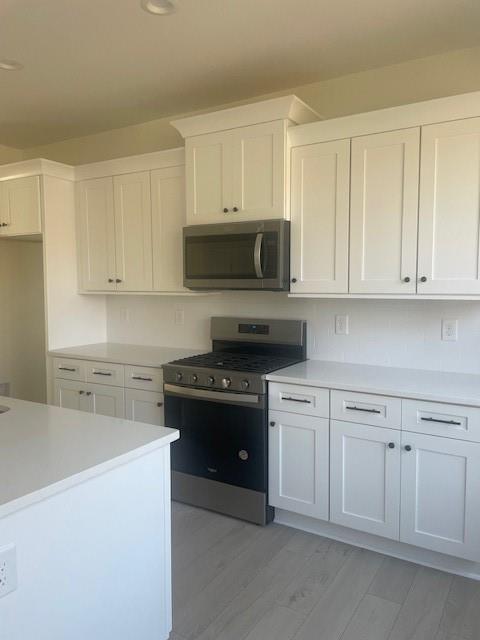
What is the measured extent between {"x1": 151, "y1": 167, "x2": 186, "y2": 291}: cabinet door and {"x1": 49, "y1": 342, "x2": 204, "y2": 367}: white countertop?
1.56 ft

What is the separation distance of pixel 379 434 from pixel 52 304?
2535 mm

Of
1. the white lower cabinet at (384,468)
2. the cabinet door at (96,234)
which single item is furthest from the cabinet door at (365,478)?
the cabinet door at (96,234)

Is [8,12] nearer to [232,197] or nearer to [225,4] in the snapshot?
[225,4]

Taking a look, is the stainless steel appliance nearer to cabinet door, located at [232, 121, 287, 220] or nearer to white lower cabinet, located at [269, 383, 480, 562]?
white lower cabinet, located at [269, 383, 480, 562]

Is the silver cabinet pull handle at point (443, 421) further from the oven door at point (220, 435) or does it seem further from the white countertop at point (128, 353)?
the white countertop at point (128, 353)

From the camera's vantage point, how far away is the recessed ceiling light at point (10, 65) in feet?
9.32

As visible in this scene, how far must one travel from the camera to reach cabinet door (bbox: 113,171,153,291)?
11.7 ft

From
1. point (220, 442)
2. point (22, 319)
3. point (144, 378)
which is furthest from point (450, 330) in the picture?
point (22, 319)

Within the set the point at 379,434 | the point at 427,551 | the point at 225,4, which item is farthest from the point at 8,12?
the point at 427,551

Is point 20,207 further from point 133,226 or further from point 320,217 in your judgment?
point 320,217

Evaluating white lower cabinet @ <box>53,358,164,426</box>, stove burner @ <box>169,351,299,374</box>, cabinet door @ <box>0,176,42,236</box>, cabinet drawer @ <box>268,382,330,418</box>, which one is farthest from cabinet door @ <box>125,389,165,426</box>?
cabinet door @ <box>0,176,42,236</box>

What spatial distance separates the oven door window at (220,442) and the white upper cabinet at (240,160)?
1.14 metres

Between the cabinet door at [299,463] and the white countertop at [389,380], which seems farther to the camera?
the cabinet door at [299,463]

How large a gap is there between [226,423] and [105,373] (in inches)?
41.8
